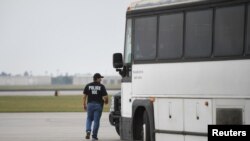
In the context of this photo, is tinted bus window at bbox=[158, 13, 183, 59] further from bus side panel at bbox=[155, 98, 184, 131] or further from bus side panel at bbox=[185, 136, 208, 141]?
bus side panel at bbox=[185, 136, 208, 141]

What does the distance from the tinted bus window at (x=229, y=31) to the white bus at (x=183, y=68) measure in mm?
18

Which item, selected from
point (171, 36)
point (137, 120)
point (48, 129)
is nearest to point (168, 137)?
point (137, 120)

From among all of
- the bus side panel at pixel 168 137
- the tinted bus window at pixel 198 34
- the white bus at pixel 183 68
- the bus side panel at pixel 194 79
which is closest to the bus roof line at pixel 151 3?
the white bus at pixel 183 68

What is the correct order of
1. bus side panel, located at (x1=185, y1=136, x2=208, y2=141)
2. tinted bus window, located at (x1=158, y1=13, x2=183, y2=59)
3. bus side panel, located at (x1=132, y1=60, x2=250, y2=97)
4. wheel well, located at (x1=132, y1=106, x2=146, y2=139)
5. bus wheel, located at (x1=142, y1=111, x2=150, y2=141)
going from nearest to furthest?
bus side panel, located at (x1=132, y1=60, x2=250, y2=97) < bus side panel, located at (x1=185, y1=136, x2=208, y2=141) < tinted bus window, located at (x1=158, y1=13, x2=183, y2=59) < bus wheel, located at (x1=142, y1=111, x2=150, y2=141) < wheel well, located at (x1=132, y1=106, x2=146, y2=139)

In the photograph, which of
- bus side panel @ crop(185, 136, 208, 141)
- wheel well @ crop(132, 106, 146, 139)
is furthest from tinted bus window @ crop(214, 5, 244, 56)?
wheel well @ crop(132, 106, 146, 139)

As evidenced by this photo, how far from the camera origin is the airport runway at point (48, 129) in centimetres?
2444

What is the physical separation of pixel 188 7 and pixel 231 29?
66.0 inches

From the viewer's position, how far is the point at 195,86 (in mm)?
17062

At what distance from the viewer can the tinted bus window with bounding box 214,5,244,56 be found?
15.9 metres

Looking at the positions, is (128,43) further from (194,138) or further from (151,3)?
(194,138)

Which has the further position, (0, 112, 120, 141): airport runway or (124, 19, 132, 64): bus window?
(0, 112, 120, 141): airport runway

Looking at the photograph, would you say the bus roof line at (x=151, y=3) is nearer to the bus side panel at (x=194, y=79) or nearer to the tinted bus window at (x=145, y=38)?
the tinted bus window at (x=145, y=38)

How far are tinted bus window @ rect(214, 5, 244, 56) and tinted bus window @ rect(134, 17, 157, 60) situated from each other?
2.58 m

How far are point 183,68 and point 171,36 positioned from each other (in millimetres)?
875
